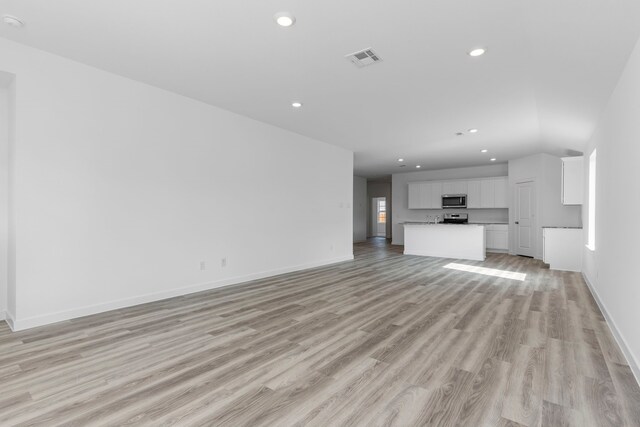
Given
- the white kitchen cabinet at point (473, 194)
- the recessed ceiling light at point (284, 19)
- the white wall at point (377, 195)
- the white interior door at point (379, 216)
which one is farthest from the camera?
the white interior door at point (379, 216)

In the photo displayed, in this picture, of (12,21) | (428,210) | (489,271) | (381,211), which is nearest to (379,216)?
(381,211)

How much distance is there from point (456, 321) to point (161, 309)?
3375 mm

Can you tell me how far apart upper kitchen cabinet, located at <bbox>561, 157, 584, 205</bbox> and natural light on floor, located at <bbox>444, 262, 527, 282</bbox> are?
194cm

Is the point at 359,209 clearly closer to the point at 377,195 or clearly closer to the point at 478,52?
the point at 377,195

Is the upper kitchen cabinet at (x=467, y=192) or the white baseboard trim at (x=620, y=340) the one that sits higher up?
the upper kitchen cabinet at (x=467, y=192)

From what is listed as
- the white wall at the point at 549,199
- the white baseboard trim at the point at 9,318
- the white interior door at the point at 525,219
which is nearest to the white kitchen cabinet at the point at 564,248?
the white wall at the point at 549,199

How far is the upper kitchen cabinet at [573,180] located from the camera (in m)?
6.16

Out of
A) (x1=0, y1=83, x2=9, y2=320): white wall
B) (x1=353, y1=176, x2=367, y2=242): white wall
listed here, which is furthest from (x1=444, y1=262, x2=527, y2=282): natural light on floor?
(x1=0, y1=83, x2=9, y2=320): white wall

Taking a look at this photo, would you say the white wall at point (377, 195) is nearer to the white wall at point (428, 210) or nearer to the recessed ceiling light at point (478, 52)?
the white wall at point (428, 210)

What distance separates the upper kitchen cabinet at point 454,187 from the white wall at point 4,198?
420 inches

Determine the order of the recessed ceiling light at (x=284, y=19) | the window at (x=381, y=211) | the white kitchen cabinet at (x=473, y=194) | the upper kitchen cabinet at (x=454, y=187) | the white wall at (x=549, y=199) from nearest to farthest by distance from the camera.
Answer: the recessed ceiling light at (x=284, y=19), the white wall at (x=549, y=199), the white kitchen cabinet at (x=473, y=194), the upper kitchen cabinet at (x=454, y=187), the window at (x=381, y=211)

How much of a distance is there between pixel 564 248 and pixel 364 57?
6032 millimetres

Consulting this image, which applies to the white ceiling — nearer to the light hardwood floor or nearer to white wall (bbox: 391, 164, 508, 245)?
the light hardwood floor

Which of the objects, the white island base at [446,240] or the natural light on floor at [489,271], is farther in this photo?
the white island base at [446,240]
